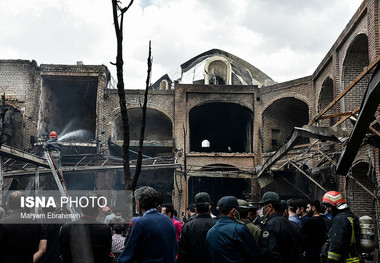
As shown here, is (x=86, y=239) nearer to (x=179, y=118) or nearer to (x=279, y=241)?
(x=279, y=241)

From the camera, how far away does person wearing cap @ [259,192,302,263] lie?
3.99 metres

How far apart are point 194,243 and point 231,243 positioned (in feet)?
2.45

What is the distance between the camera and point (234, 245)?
3.82 metres

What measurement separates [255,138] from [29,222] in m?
17.0

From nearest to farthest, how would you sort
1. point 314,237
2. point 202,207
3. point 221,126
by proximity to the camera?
point 202,207, point 314,237, point 221,126

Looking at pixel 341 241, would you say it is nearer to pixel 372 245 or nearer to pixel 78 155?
pixel 372 245

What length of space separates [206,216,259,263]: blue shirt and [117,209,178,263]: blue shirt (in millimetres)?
522

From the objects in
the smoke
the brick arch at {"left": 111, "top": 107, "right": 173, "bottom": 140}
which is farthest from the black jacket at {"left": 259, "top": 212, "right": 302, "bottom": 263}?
the smoke

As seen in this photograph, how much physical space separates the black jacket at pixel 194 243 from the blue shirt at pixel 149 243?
89cm

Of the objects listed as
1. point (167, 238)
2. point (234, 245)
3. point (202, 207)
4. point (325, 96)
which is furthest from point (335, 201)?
point (325, 96)

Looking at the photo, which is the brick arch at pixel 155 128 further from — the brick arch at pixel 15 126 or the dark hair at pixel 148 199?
the dark hair at pixel 148 199

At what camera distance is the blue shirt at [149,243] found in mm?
3396

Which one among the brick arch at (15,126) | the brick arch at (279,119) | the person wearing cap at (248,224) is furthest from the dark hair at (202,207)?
the brick arch at (15,126)

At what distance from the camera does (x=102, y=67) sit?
2070 centimetres
